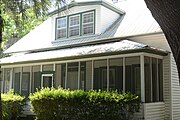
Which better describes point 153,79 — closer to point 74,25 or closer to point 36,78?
point 74,25

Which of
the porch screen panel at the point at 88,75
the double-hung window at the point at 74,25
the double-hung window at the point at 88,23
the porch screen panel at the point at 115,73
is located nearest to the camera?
the porch screen panel at the point at 115,73

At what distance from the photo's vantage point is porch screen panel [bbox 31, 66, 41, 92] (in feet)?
56.9

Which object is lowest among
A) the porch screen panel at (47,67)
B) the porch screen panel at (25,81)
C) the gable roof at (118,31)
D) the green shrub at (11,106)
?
the green shrub at (11,106)

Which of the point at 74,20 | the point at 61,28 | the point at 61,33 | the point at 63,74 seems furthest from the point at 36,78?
the point at 74,20

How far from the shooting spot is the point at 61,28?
19109 millimetres

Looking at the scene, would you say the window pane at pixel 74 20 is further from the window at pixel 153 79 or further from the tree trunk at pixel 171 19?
the tree trunk at pixel 171 19

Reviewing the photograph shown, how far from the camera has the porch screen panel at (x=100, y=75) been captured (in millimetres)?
14766

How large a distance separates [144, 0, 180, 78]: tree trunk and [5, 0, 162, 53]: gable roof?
11.3 metres

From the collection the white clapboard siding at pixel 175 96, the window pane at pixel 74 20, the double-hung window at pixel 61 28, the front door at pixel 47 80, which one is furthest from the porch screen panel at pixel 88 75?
the white clapboard siding at pixel 175 96

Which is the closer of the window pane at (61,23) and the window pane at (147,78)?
the window pane at (147,78)

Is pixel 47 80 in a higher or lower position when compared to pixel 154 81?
lower

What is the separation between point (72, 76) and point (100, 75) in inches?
94.2

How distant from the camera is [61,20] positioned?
63.0ft

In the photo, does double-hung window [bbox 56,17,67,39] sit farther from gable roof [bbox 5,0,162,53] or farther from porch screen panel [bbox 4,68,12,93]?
porch screen panel [bbox 4,68,12,93]
